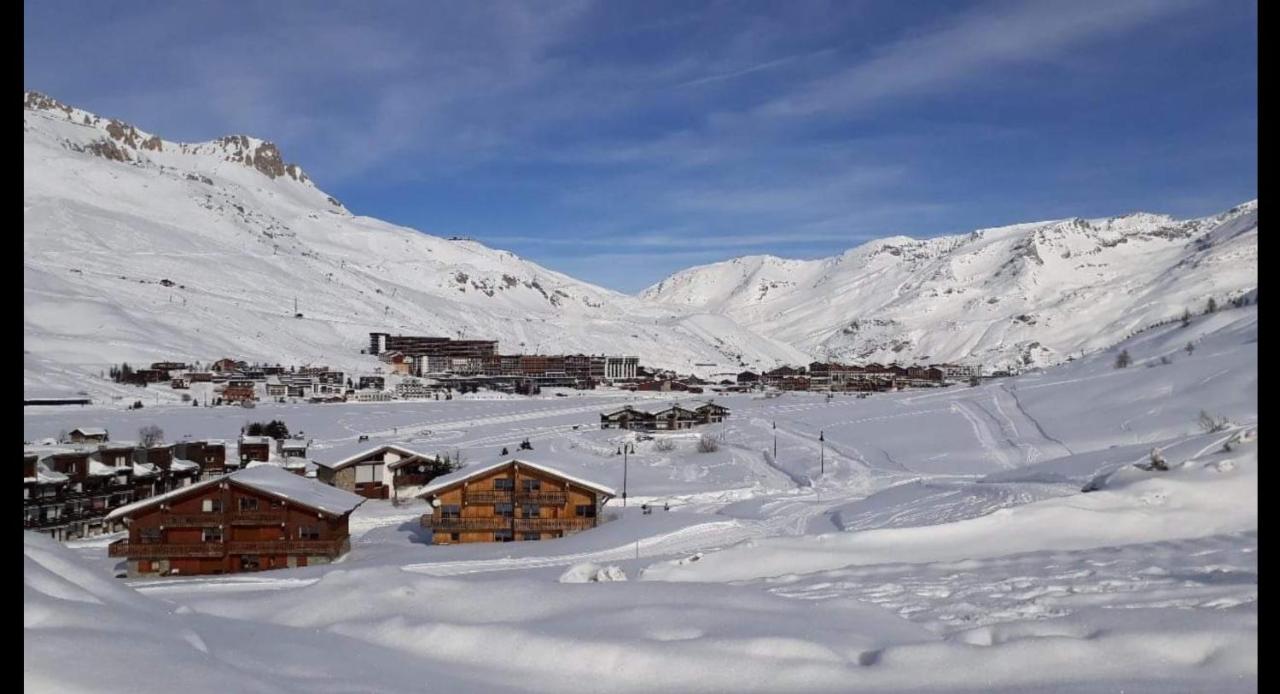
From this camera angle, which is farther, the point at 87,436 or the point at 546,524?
the point at 87,436

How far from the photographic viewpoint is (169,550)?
2277 cm

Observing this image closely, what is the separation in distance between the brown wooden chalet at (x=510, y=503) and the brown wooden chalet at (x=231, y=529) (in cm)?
356

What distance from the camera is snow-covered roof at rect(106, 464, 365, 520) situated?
74.3 ft

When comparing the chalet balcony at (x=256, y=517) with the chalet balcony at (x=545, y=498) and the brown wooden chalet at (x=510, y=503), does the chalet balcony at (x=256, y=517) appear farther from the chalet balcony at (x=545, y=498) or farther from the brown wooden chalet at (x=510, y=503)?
the chalet balcony at (x=545, y=498)

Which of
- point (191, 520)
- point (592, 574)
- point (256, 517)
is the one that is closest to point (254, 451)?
point (191, 520)

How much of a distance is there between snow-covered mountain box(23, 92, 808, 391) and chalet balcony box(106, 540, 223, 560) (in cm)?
4824

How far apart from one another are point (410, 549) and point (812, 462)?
22.2 meters

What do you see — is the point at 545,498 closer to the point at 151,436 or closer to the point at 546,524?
the point at 546,524

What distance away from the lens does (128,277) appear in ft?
391

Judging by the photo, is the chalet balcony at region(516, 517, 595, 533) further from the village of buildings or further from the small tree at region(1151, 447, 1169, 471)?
the small tree at region(1151, 447, 1169, 471)

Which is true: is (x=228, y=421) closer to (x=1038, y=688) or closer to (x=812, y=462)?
(x=812, y=462)

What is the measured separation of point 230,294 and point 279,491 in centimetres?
11579

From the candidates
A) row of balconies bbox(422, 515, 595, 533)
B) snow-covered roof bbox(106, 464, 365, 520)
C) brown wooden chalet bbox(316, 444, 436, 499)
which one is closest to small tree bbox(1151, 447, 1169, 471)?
row of balconies bbox(422, 515, 595, 533)

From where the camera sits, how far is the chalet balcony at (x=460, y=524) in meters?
26.2
